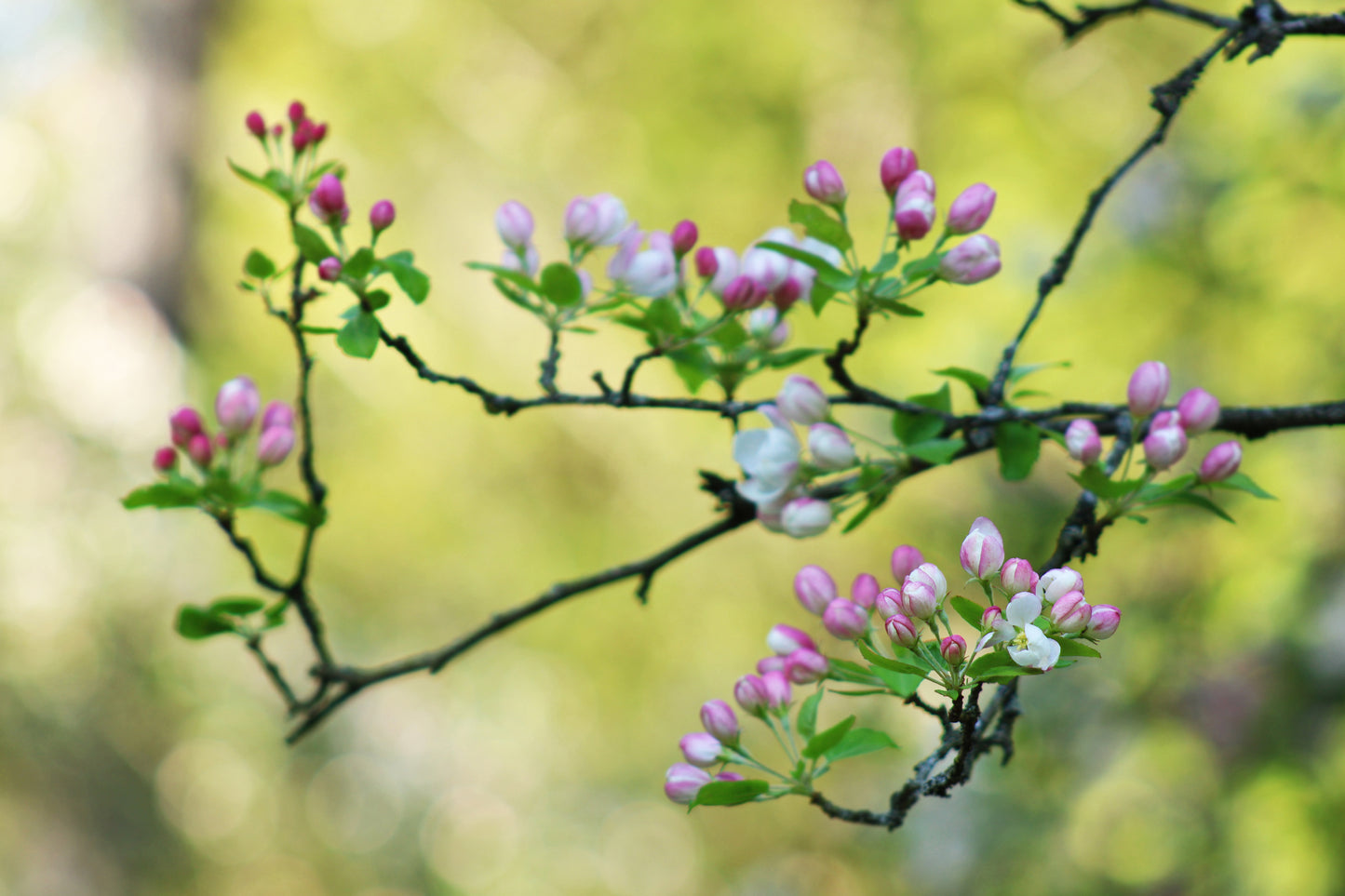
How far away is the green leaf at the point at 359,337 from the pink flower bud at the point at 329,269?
22mm

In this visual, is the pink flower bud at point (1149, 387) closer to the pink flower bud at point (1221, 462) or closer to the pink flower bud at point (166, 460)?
the pink flower bud at point (1221, 462)

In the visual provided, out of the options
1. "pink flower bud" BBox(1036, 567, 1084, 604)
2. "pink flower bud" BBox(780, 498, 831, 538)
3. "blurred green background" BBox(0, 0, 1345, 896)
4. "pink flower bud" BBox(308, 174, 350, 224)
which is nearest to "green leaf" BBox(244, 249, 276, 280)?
"pink flower bud" BBox(308, 174, 350, 224)

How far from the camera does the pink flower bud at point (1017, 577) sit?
0.33m

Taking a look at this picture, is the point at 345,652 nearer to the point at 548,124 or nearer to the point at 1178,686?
the point at 548,124

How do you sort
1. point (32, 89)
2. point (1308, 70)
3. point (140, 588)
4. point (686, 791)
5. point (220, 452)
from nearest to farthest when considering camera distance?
point (686, 791), point (220, 452), point (1308, 70), point (140, 588), point (32, 89)

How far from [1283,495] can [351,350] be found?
107cm

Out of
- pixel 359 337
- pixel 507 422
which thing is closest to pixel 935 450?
pixel 359 337

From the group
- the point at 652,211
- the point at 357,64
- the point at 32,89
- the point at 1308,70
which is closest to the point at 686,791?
the point at 1308,70

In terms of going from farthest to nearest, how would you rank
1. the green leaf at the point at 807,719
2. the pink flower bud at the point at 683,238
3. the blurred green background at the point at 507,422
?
the blurred green background at the point at 507,422 < the pink flower bud at the point at 683,238 < the green leaf at the point at 807,719

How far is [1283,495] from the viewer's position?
110cm

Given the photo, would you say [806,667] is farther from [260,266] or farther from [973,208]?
[260,266]

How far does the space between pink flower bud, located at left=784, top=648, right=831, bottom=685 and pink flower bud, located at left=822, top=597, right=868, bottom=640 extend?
0.7 inches

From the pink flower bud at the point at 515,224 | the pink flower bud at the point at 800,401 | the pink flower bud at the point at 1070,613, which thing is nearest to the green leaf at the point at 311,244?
the pink flower bud at the point at 515,224

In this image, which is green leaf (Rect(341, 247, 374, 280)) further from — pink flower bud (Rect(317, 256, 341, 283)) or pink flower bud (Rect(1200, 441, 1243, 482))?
pink flower bud (Rect(1200, 441, 1243, 482))
